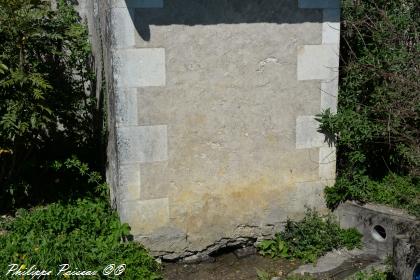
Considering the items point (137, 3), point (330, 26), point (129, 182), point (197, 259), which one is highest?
point (137, 3)

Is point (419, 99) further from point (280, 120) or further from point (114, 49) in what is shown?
point (114, 49)

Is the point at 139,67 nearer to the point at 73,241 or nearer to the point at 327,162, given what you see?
the point at 73,241

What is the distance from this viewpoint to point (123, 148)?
204 inches

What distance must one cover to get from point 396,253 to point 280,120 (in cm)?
166

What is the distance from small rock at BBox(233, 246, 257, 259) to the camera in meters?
5.79

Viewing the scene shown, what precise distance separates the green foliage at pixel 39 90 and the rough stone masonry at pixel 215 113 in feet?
1.84

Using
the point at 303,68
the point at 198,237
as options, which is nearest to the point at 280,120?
the point at 303,68

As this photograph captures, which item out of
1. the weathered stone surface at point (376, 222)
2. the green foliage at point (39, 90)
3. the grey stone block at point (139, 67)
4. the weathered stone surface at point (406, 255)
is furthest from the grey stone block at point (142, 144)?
the weathered stone surface at point (406, 255)

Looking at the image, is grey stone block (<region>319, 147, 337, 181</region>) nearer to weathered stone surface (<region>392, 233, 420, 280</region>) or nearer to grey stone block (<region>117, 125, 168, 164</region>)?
weathered stone surface (<region>392, 233, 420, 280</region>)

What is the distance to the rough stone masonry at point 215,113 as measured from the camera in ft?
16.8

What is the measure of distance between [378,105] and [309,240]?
5.03 feet

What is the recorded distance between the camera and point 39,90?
5273mm

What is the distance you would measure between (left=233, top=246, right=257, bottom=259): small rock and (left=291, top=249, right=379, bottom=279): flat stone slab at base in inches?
22.7

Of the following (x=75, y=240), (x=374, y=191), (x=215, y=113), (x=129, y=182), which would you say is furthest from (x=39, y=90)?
(x=374, y=191)
